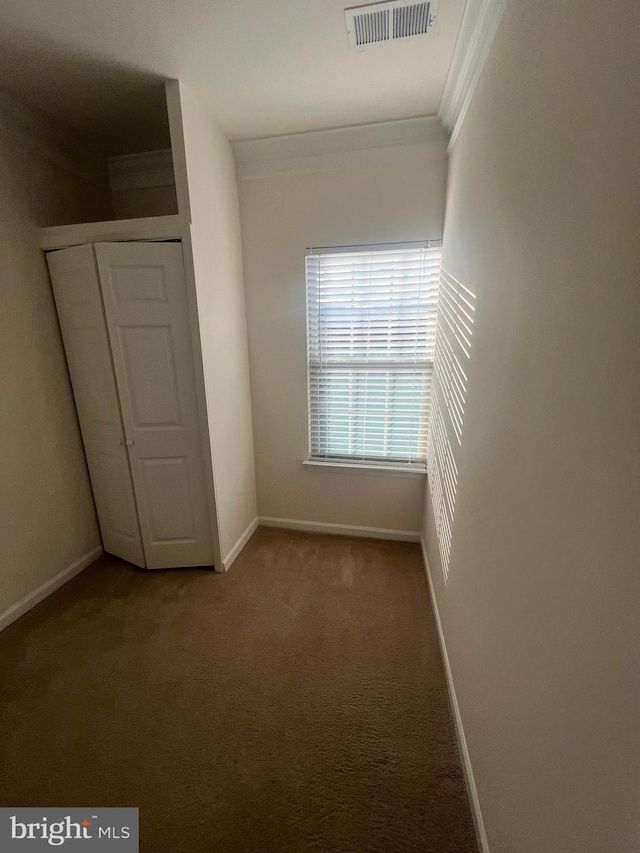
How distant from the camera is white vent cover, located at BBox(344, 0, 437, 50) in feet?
4.25

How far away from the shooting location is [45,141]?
198cm

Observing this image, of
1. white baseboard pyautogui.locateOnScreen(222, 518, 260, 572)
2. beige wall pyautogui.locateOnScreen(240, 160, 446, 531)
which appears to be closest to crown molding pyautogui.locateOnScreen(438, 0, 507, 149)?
beige wall pyautogui.locateOnScreen(240, 160, 446, 531)

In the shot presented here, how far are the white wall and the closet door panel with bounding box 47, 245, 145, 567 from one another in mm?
617

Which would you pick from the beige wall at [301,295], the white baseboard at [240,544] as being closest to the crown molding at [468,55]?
the beige wall at [301,295]

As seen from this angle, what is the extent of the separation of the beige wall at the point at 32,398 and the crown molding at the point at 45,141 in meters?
0.05

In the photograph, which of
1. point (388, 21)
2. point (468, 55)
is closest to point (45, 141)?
point (388, 21)

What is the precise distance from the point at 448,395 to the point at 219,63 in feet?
6.53

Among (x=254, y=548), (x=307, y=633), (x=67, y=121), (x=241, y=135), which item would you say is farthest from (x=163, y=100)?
(x=307, y=633)

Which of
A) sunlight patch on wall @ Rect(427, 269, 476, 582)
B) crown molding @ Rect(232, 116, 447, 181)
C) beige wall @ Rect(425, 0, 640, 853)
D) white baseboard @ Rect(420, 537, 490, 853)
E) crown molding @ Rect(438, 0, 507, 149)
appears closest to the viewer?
beige wall @ Rect(425, 0, 640, 853)

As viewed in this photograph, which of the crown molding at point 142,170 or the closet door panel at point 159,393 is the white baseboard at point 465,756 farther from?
the crown molding at point 142,170

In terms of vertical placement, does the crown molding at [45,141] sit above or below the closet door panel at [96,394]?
above

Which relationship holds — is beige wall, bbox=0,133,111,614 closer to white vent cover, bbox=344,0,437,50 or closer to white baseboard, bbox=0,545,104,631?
white baseboard, bbox=0,545,104,631

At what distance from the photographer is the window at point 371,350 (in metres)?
2.21

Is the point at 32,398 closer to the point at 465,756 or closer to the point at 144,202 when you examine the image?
the point at 144,202
